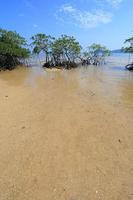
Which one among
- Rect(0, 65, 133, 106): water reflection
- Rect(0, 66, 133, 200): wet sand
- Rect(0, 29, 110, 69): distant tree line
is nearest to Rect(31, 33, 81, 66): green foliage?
Rect(0, 29, 110, 69): distant tree line

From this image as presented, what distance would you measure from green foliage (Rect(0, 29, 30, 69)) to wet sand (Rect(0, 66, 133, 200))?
18.5 meters

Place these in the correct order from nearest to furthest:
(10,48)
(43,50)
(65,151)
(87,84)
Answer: (65,151) < (87,84) < (10,48) < (43,50)

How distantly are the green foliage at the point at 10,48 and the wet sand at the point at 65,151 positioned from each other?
1851 cm

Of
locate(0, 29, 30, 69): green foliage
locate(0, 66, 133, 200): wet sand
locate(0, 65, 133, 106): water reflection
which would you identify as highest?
locate(0, 29, 30, 69): green foliage

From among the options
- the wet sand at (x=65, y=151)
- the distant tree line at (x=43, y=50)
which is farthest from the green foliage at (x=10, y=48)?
the wet sand at (x=65, y=151)

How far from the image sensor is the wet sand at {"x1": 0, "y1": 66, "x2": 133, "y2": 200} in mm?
4902

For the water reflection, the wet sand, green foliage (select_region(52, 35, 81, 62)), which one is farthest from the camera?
green foliage (select_region(52, 35, 81, 62))

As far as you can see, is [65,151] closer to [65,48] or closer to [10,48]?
[10,48]

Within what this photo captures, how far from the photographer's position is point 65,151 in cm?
661

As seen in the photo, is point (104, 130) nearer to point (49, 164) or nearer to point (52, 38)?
point (49, 164)

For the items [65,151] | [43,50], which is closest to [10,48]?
[43,50]

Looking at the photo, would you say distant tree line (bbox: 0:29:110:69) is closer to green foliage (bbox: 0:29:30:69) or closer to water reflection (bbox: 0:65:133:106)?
green foliage (bbox: 0:29:30:69)

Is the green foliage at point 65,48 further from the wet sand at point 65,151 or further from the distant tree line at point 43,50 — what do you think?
the wet sand at point 65,151

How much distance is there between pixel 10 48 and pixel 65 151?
2486cm
